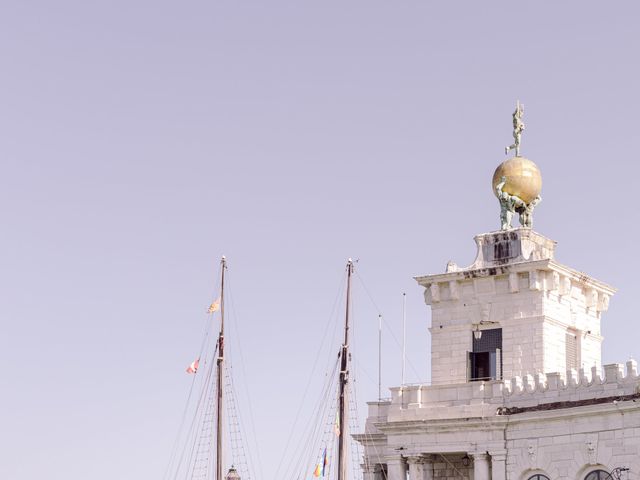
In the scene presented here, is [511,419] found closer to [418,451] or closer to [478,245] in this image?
[418,451]

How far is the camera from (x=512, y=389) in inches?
2056

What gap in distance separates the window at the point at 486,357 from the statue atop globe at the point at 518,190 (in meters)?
5.46

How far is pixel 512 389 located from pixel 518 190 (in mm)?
11110

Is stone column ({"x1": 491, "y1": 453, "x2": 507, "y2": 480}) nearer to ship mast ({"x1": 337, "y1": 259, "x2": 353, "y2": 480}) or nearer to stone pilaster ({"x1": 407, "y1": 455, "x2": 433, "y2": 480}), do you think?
stone pilaster ({"x1": 407, "y1": 455, "x2": 433, "y2": 480})

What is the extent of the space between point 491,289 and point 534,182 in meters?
5.99

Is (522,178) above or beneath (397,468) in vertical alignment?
above

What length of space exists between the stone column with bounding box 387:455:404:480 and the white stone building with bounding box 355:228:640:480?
0.16 ft

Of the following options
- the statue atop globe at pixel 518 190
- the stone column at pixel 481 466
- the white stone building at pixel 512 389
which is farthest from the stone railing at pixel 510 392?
the statue atop globe at pixel 518 190

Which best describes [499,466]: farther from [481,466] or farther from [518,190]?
[518,190]

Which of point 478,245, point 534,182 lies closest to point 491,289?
point 478,245

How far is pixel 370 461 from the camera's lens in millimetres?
59188

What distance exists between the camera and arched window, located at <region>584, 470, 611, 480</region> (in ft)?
158

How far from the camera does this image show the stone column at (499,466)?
51094mm

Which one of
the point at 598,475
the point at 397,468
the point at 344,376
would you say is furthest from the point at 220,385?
→ the point at 598,475
